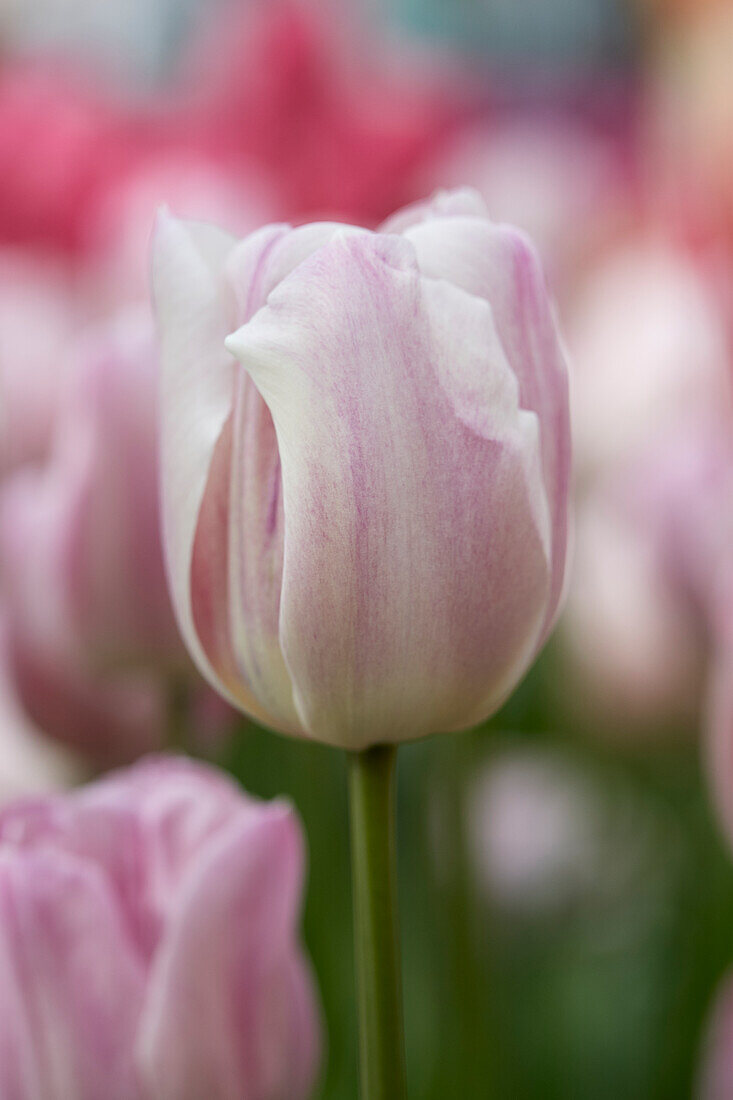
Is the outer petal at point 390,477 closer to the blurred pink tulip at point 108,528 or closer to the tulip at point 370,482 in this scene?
the tulip at point 370,482

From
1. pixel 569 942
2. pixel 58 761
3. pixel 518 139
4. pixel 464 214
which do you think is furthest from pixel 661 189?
pixel 464 214

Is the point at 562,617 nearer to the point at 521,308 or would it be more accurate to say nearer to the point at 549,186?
the point at 549,186

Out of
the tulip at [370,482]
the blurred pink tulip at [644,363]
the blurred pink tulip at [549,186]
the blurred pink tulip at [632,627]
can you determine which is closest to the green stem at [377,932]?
the tulip at [370,482]

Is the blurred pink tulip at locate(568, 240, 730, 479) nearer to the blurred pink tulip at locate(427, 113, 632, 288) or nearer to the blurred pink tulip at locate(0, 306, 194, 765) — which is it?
the blurred pink tulip at locate(427, 113, 632, 288)

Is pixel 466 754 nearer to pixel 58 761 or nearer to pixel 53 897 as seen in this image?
pixel 58 761

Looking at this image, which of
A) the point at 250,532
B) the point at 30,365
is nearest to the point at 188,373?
the point at 250,532

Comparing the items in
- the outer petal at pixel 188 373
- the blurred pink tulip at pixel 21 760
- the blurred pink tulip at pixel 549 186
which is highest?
the blurred pink tulip at pixel 549 186
